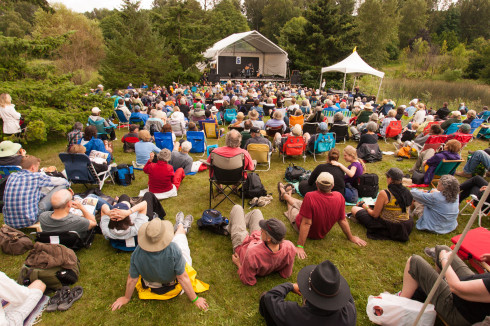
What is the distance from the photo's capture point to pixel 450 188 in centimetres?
360

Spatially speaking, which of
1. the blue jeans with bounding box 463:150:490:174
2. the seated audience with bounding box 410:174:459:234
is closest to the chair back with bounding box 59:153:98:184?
the seated audience with bounding box 410:174:459:234

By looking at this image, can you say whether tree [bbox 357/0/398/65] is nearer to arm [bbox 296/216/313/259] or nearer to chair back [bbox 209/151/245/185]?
chair back [bbox 209/151/245/185]

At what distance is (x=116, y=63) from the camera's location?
16562 mm

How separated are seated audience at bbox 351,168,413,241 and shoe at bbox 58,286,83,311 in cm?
396

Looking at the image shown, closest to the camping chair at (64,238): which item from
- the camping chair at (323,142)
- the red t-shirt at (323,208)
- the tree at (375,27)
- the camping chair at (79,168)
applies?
the camping chair at (79,168)

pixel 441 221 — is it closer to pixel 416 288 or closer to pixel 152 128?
pixel 416 288

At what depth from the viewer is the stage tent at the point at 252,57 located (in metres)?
23.9

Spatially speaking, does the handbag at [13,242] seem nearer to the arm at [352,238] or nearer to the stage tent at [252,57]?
the arm at [352,238]

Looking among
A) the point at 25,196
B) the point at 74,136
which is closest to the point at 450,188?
the point at 25,196

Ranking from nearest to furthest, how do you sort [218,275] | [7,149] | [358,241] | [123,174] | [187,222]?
[218,275]
[358,241]
[187,222]
[7,149]
[123,174]

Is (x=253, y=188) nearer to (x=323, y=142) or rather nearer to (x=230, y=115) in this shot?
(x=323, y=142)

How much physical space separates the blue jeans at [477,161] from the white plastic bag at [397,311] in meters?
4.75

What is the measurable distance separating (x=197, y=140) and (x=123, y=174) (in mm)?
2382

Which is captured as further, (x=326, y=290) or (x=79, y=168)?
(x=79, y=168)
